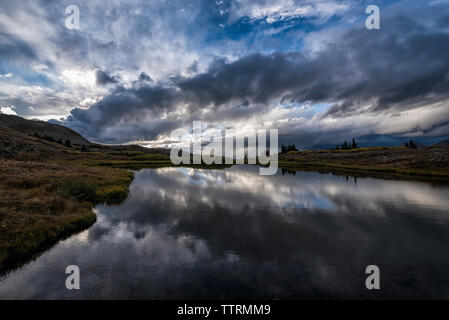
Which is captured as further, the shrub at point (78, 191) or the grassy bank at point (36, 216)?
the shrub at point (78, 191)

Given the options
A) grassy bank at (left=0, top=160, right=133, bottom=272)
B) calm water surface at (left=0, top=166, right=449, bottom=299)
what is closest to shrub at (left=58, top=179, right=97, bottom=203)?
grassy bank at (left=0, top=160, right=133, bottom=272)

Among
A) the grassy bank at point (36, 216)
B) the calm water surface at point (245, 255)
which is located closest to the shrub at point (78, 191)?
the grassy bank at point (36, 216)

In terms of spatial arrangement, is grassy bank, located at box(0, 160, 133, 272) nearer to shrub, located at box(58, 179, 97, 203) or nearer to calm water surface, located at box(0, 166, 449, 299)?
shrub, located at box(58, 179, 97, 203)

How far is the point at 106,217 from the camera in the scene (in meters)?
21.8

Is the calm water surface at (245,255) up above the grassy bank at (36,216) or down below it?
below

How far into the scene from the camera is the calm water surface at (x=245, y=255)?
10.5 meters

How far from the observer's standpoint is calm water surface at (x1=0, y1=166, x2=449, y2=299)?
10.5 meters

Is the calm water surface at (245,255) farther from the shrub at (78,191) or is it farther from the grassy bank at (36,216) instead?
the shrub at (78,191)

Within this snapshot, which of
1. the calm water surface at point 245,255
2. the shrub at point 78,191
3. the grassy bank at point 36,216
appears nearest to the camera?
the calm water surface at point 245,255
